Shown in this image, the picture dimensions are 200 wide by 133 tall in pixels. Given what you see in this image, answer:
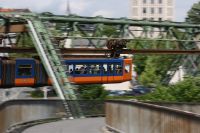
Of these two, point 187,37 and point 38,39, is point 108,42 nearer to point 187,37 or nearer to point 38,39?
point 38,39

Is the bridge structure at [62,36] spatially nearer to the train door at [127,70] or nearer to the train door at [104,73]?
the train door at [127,70]

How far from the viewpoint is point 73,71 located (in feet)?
166

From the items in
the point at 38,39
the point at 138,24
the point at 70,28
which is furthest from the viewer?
the point at 138,24

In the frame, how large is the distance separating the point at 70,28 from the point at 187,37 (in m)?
16.3

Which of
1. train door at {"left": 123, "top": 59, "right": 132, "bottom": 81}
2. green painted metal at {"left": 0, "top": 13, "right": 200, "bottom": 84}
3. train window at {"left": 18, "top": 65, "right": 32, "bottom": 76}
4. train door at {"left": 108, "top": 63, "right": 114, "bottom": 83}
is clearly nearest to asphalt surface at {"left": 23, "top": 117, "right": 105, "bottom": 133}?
green painted metal at {"left": 0, "top": 13, "right": 200, "bottom": 84}

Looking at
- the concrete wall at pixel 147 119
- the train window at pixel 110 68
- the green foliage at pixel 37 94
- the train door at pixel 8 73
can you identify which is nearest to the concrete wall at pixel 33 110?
the concrete wall at pixel 147 119

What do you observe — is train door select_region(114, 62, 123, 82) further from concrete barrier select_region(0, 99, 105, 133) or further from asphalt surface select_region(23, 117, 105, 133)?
asphalt surface select_region(23, 117, 105, 133)

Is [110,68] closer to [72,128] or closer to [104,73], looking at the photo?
[104,73]

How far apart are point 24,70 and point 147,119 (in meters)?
30.0

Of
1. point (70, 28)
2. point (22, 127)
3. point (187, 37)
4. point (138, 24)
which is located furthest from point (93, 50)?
point (22, 127)

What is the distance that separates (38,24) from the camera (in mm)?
49562

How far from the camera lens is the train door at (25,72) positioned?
46.7m

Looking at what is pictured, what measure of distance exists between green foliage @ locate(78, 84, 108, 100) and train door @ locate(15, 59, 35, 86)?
65.0 feet

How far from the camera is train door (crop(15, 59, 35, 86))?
46656 mm
